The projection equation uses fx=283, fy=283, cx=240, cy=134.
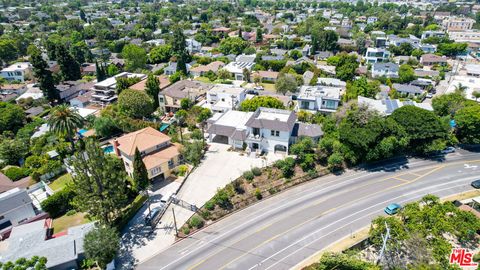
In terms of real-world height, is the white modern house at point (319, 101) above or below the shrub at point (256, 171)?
above

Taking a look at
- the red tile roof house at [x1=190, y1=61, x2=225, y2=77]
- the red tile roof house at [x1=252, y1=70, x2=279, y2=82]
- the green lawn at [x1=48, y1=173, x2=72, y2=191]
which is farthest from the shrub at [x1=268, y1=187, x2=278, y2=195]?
the red tile roof house at [x1=190, y1=61, x2=225, y2=77]

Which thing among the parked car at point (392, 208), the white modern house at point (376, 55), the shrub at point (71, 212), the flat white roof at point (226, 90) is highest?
the white modern house at point (376, 55)

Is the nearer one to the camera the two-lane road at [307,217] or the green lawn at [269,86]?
the two-lane road at [307,217]

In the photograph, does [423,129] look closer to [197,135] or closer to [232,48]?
[197,135]

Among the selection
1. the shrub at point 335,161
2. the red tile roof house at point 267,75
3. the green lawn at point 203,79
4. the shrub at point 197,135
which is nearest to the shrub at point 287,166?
the shrub at point 335,161

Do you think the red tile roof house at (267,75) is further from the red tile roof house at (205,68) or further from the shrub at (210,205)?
the shrub at (210,205)

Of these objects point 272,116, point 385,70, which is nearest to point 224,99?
point 272,116

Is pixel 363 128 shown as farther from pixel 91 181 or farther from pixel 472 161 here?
pixel 91 181
